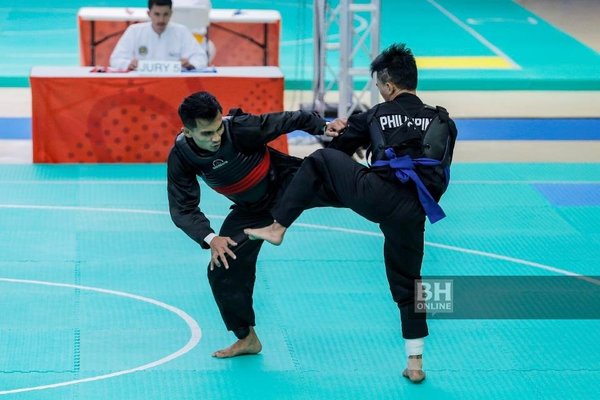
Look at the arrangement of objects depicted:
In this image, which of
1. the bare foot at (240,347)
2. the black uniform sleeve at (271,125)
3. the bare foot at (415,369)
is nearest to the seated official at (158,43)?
the bare foot at (240,347)

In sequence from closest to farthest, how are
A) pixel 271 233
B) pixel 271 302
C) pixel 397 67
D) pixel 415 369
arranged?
1. pixel 271 233
2. pixel 397 67
3. pixel 415 369
4. pixel 271 302

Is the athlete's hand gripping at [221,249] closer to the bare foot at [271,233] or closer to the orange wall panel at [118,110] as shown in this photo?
the bare foot at [271,233]

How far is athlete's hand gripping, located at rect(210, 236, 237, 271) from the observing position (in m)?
6.73

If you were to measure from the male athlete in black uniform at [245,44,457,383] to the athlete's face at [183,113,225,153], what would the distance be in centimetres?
49

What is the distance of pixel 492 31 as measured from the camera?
18.8 m

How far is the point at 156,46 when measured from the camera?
508 inches

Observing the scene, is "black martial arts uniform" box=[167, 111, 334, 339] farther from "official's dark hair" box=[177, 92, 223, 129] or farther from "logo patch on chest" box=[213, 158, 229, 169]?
"official's dark hair" box=[177, 92, 223, 129]

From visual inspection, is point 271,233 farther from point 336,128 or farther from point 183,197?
point 336,128

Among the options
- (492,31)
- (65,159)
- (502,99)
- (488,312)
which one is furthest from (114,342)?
(492,31)

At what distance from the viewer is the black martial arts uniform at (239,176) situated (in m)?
6.91

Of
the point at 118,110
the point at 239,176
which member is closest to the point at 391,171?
the point at 239,176

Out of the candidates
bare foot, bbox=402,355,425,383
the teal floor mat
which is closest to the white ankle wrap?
bare foot, bbox=402,355,425,383

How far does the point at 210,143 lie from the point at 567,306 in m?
3.31

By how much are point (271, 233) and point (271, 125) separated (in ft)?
2.21
